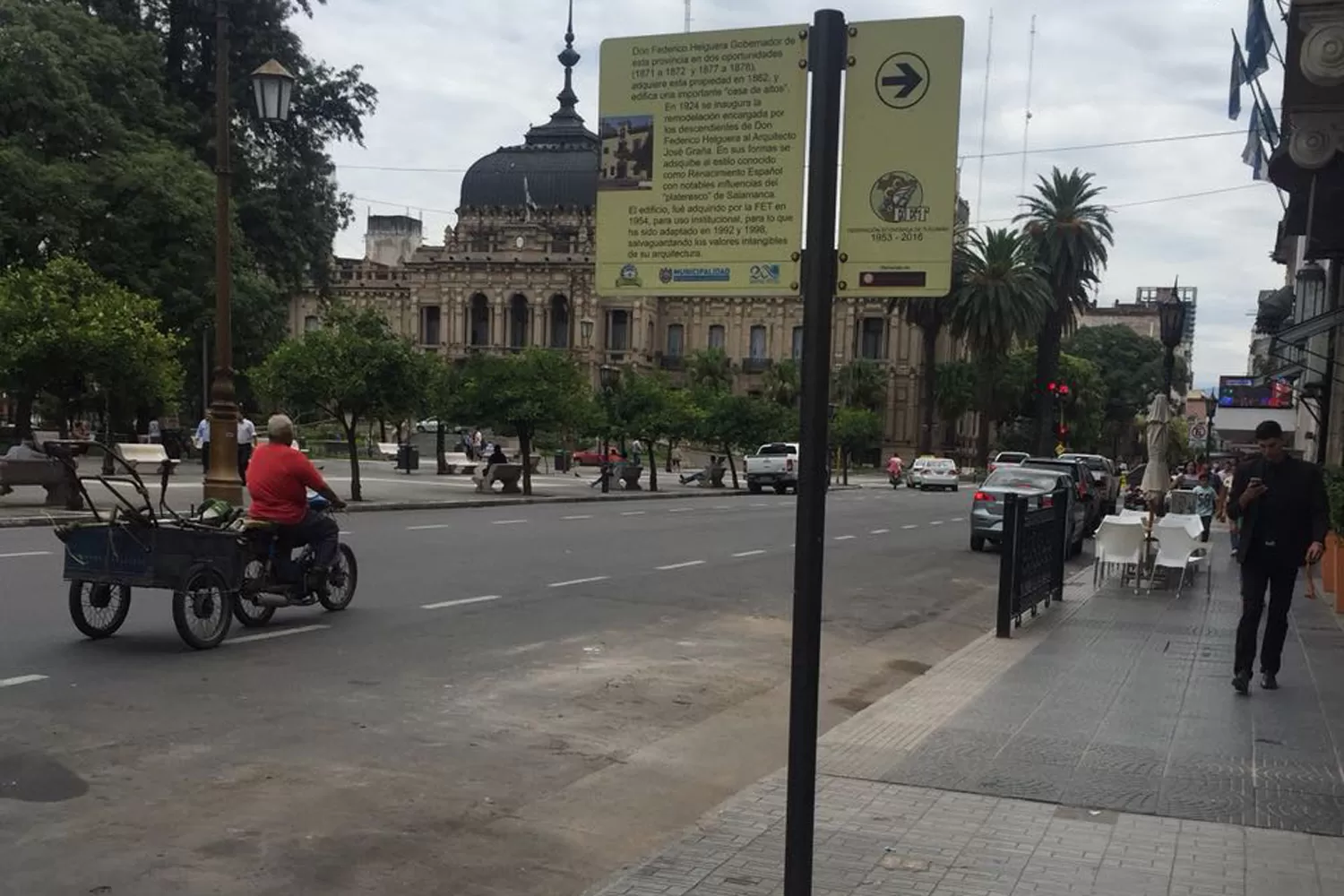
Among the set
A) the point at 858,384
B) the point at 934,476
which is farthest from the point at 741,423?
the point at 858,384

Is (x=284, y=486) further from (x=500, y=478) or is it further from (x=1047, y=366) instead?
(x=1047, y=366)

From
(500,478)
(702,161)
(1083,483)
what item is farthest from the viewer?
(500,478)

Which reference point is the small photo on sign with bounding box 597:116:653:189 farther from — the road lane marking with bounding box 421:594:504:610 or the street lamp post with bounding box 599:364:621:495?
the street lamp post with bounding box 599:364:621:495

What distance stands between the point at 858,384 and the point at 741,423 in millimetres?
37869

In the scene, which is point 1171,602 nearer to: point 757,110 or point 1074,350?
point 757,110

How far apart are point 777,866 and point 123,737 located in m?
3.89

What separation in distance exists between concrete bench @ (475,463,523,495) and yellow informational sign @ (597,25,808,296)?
1155 inches

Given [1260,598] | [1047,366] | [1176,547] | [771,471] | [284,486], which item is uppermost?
[1047,366]

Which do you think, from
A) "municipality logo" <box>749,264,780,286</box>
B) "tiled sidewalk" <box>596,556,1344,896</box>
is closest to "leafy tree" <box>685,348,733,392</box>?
"tiled sidewalk" <box>596,556,1344,896</box>

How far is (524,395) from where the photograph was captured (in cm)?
3344

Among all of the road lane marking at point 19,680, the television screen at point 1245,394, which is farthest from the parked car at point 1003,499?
the television screen at point 1245,394

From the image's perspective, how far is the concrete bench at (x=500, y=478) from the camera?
32.7 m

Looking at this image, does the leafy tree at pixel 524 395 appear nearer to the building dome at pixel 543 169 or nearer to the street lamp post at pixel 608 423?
the street lamp post at pixel 608 423

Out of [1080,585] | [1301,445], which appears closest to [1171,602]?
[1080,585]
